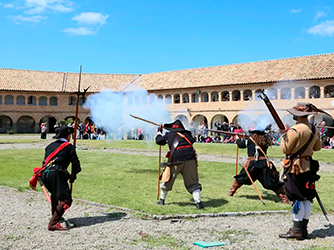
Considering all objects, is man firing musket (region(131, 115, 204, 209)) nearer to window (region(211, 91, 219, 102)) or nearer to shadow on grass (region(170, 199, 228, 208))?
shadow on grass (region(170, 199, 228, 208))

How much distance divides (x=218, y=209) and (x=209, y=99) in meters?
38.8

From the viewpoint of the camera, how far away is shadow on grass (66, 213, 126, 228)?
20.5 ft

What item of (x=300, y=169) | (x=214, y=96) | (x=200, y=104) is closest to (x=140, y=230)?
(x=300, y=169)

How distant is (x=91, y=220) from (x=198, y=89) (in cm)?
4025

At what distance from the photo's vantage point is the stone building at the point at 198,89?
3784 cm

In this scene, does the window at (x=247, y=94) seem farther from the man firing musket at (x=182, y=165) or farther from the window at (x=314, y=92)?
the man firing musket at (x=182, y=165)

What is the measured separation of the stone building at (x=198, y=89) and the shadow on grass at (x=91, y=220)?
25653 mm

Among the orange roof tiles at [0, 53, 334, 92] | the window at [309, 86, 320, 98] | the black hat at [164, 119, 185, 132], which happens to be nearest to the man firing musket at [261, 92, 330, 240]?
the black hat at [164, 119, 185, 132]

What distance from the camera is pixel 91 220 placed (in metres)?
6.51

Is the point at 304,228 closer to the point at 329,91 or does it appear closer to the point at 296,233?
the point at 296,233

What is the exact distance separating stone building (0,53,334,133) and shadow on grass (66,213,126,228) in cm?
2565

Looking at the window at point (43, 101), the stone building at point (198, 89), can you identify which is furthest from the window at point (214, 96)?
the window at point (43, 101)

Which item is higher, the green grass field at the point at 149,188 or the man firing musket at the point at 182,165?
the man firing musket at the point at 182,165

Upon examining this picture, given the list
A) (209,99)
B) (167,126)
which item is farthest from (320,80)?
(167,126)
